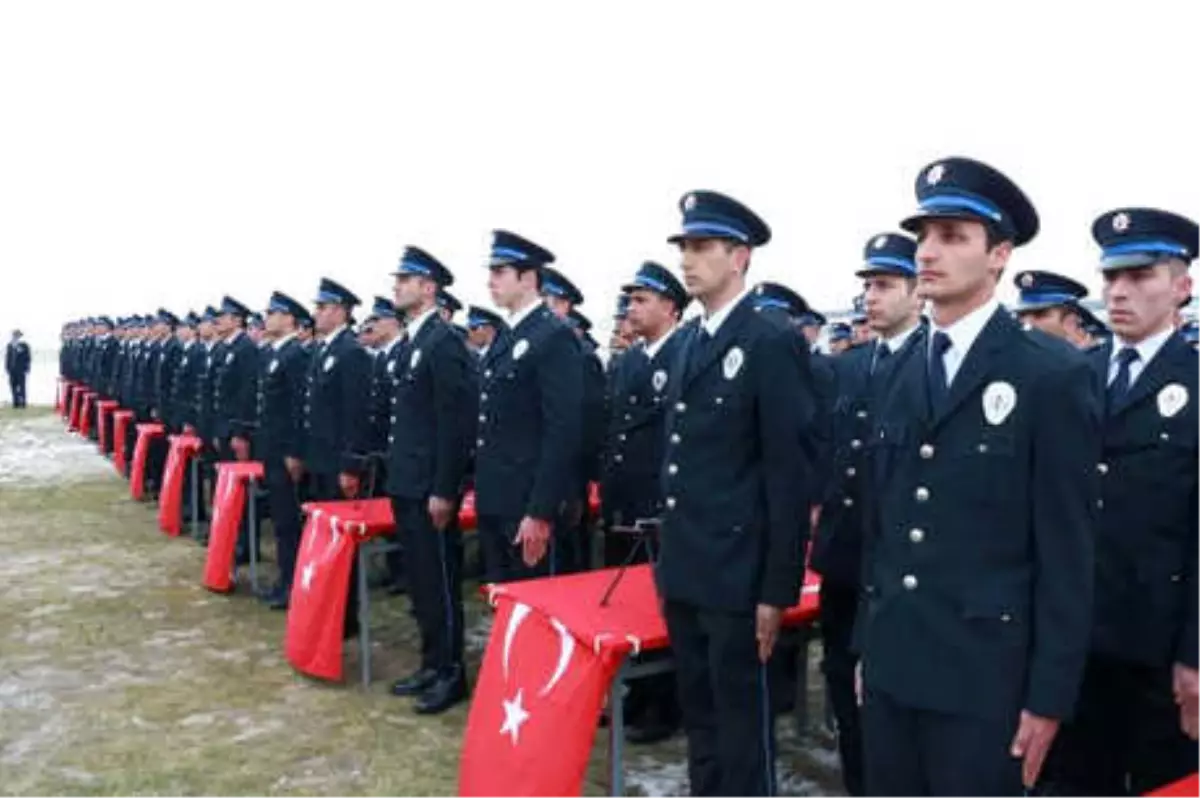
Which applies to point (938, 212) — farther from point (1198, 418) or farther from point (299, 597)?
point (299, 597)

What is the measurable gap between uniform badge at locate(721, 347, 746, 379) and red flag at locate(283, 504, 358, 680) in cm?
304

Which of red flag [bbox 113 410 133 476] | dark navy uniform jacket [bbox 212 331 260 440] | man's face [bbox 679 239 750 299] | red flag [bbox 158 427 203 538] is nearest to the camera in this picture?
man's face [bbox 679 239 750 299]

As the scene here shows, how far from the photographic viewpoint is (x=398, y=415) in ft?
19.1

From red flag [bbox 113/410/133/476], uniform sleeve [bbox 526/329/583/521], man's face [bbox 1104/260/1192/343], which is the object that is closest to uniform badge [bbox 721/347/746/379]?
man's face [bbox 1104/260/1192/343]

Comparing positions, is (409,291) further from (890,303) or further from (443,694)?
(890,303)

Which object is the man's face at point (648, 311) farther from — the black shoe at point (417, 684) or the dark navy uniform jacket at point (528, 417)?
the black shoe at point (417, 684)

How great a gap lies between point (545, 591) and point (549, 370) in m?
1.20

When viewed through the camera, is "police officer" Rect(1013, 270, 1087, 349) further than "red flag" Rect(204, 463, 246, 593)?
No

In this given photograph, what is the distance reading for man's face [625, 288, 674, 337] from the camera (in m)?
5.95

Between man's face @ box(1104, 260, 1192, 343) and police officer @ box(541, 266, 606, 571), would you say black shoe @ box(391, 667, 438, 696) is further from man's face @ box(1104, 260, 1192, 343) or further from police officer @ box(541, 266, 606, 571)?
man's face @ box(1104, 260, 1192, 343)

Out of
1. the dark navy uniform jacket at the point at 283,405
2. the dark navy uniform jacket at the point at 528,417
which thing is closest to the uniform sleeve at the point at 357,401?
the dark navy uniform jacket at the point at 283,405

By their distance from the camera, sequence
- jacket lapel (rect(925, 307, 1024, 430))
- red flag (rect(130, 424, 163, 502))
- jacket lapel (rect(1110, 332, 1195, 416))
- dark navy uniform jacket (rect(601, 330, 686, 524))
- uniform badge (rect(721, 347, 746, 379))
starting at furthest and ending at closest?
red flag (rect(130, 424, 163, 502))
dark navy uniform jacket (rect(601, 330, 686, 524))
uniform badge (rect(721, 347, 746, 379))
jacket lapel (rect(1110, 332, 1195, 416))
jacket lapel (rect(925, 307, 1024, 430))

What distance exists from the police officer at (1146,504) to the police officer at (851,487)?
0.85 m

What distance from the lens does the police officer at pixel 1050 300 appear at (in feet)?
15.5
